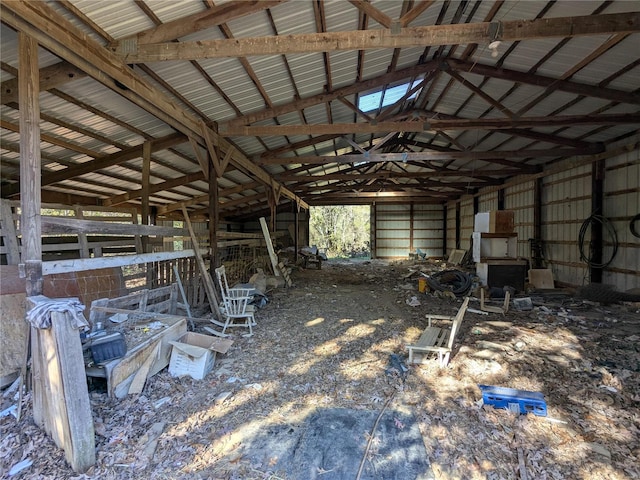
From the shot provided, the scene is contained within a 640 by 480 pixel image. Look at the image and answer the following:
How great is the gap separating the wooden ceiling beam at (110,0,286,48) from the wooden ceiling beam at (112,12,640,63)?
0.26 ft

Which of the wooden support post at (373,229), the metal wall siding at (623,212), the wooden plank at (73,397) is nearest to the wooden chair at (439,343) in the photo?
the wooden plank at (73,397)

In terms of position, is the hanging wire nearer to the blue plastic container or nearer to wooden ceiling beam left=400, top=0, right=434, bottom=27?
the blue plastic container

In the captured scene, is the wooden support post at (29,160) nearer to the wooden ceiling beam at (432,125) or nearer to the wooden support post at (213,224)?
the wooden support post at (213,224)

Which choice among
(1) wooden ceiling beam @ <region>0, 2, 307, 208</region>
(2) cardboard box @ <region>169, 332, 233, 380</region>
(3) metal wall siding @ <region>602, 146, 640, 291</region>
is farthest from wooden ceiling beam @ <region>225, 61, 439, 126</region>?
(3) metal wall siding @ <region>602, 146, 640, 291</region>

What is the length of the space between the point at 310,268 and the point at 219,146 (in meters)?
7.26

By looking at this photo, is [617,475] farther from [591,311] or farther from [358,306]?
[591,311]

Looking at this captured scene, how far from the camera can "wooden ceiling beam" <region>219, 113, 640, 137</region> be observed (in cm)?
564

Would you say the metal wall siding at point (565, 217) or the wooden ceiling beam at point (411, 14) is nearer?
the wooden ceiling beam at point (411, 14)

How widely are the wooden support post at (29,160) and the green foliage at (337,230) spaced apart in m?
20.9

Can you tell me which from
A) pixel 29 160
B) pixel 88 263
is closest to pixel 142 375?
pixel 88 263

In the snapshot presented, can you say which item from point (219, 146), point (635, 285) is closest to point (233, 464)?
point (219, 146)

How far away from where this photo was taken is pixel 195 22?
3.29 meters

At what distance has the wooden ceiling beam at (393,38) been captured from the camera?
10.1 feet

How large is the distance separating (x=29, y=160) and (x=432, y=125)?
6.12 meters
